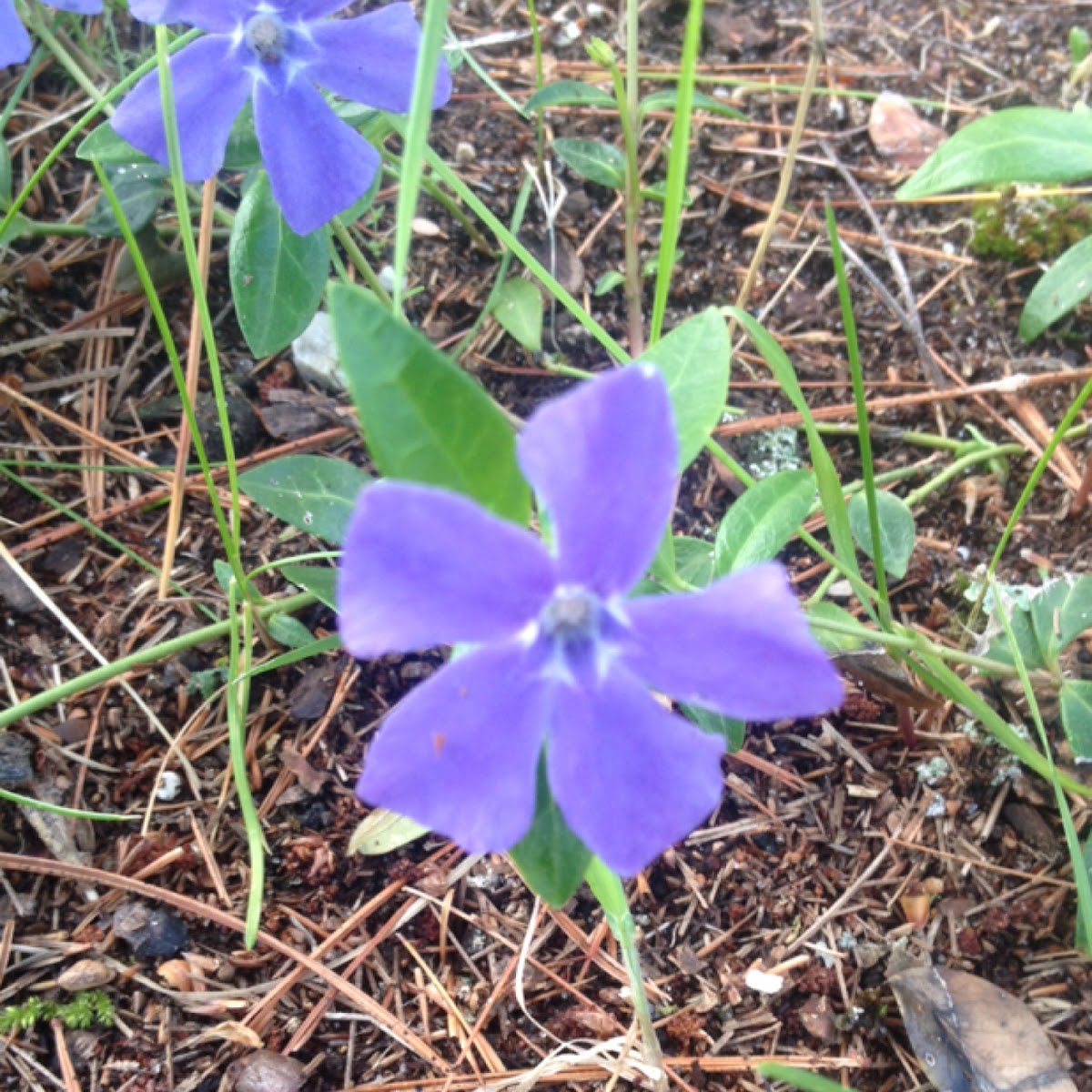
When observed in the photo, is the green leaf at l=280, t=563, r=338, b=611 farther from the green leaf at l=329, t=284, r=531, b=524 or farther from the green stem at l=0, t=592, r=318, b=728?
the green leaf at l=329, t=284, r=531, b=524

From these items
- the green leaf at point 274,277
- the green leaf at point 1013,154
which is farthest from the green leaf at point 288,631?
the green leaf at point 1013,154

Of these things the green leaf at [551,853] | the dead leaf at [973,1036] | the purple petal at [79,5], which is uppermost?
the purple petal at [79,5]

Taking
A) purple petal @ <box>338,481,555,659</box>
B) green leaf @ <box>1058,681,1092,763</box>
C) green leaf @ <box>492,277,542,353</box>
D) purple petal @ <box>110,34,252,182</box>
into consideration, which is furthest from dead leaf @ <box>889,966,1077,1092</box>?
purple petal @ <box>110,34,252,182</box>

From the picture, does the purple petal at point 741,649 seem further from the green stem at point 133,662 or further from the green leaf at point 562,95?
the green leaf at point 562,95

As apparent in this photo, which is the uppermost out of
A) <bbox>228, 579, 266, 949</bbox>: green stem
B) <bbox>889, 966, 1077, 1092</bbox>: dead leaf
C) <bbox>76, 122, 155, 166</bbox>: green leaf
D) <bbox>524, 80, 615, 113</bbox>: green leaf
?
<bbox>76, 122, 155, 166</bbox>: green leaf

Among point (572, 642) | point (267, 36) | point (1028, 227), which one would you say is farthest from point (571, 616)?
point (1028, 227)
